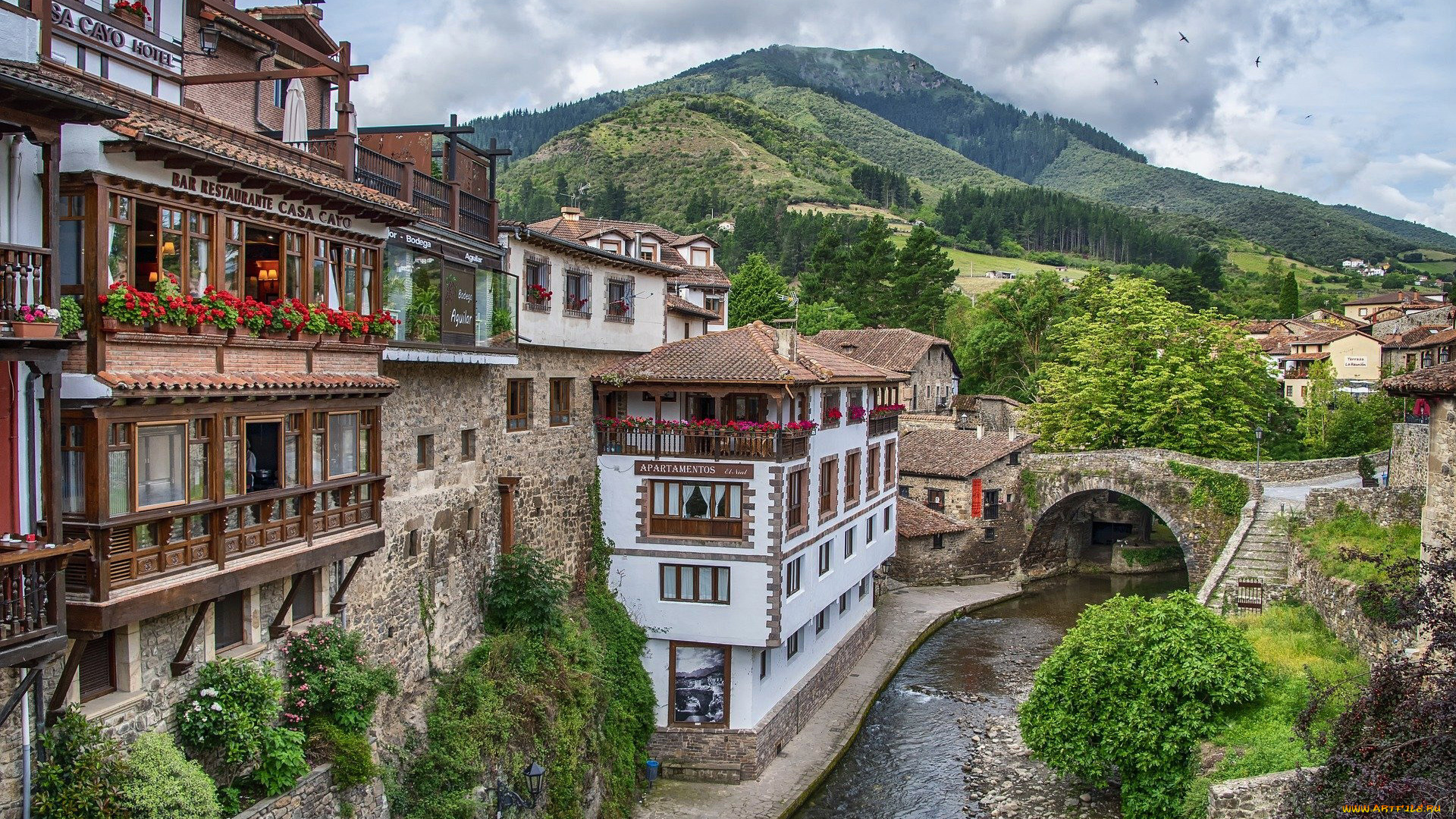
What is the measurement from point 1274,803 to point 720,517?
40.7ft

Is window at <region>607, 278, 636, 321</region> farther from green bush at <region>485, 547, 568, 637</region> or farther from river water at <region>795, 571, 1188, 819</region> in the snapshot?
river water at <region>795, 571, 1188, 819</region>

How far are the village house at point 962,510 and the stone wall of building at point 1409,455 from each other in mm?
15878

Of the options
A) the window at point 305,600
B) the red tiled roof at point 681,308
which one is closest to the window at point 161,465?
the window at point 305,600

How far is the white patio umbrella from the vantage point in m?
17.6

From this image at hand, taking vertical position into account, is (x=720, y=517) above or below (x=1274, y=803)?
above

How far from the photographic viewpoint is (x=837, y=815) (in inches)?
943

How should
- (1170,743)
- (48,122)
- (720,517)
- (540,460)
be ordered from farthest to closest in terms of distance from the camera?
(720,517), (540,460), (1170,743), (48,122)

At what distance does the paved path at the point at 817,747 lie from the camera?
908 inches

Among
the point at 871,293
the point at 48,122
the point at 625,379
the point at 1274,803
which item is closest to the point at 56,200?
the point at 48,122

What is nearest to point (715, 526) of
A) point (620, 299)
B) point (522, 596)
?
point (522, 596)

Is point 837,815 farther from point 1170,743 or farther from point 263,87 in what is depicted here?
point 263,87

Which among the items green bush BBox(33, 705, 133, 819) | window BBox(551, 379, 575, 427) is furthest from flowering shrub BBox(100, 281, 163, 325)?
window BBox(551, 379, 575, 427)

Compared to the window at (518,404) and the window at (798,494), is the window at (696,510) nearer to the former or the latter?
the window at (798,494)

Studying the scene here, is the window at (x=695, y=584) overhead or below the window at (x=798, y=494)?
below
